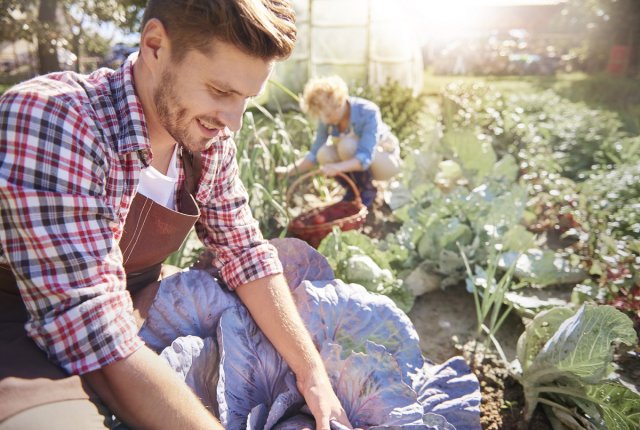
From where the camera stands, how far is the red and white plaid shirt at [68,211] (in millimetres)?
986

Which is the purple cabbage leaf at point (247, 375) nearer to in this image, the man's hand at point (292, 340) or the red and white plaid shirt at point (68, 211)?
the man's hand at point (292, 340)

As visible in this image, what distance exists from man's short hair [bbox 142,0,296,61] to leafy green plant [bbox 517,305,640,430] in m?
1.18

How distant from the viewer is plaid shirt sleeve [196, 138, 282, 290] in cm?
148

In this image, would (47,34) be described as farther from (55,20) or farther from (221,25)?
(221,25)

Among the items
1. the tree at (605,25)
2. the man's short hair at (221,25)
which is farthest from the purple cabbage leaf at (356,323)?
the tree at (605,25)

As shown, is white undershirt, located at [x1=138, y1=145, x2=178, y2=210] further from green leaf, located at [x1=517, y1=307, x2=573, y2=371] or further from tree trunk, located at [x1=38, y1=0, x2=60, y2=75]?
tree trunk, located at [x1=38, y1=0, x2=60, y2=75]

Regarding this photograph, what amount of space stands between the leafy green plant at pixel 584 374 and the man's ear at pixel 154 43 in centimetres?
136

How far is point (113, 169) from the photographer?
118 cm

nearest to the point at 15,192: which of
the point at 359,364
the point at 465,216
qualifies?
the point at 359,364

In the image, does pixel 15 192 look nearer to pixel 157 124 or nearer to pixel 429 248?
pixel 157 124

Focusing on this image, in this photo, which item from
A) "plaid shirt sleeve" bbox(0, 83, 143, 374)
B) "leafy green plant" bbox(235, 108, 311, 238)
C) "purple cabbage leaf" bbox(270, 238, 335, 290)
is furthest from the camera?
"leafy green plant" bbox(235, 108, 311, 238)

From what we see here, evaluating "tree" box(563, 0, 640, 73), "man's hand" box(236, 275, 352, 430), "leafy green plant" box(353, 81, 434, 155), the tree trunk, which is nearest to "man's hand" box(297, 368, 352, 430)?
"man's hand" box(236, 275, 352, 430)

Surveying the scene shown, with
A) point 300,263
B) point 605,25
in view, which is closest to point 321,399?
point 300,263

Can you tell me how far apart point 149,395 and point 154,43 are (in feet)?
2.53
